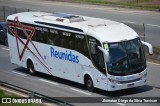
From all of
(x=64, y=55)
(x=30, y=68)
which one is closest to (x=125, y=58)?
(x=64, y=55)

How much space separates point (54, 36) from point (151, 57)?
6717mm

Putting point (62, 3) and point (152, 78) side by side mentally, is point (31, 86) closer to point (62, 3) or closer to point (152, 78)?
point (152, 78)

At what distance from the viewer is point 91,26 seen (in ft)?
73.9

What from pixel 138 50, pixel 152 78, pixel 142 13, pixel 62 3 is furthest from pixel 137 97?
pixel 62 3

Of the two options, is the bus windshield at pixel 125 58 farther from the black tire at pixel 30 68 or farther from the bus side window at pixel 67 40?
the black tire at pixel 30 68

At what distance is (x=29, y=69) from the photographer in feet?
88.4

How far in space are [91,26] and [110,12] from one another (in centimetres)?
2731

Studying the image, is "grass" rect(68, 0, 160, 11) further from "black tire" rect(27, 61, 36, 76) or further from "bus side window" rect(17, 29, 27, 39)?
"black tire" rect(27, 61, 36, 76)

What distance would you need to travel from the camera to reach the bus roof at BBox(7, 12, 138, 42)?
21.6 metres

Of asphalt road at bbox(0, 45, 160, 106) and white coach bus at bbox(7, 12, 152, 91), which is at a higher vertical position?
white coach bus at bbox(7, 12, 152, 91)

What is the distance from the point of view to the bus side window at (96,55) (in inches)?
845

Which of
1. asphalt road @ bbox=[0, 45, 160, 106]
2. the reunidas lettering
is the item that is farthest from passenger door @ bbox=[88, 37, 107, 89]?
the reunidas lettering

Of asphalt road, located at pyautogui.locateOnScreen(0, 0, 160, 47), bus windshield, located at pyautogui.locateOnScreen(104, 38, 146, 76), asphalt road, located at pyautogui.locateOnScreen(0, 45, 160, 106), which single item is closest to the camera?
bus windshield, located at pyautogui.locateOnScreen(104, 38, 146, 76)

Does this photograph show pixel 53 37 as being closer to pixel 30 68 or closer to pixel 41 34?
pixel 41 34
